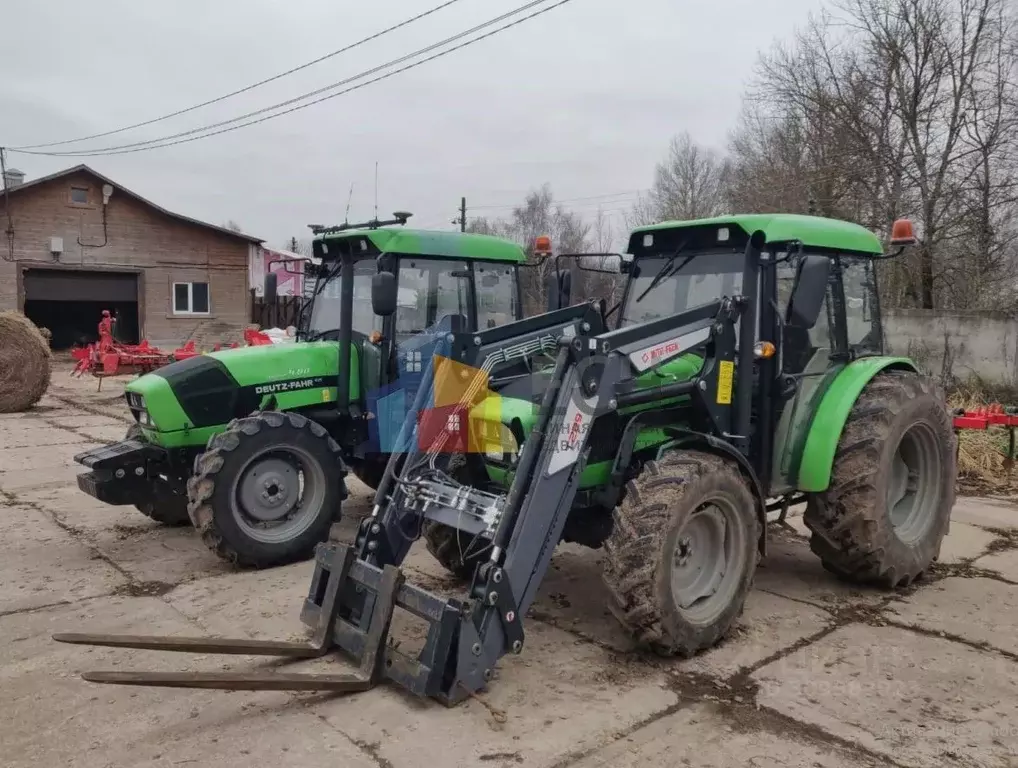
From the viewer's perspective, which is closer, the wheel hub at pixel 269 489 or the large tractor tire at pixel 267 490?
the large tractor tire at pixel 267 490

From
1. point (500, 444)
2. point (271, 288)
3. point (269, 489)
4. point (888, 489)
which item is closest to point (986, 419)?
point (888, 489)

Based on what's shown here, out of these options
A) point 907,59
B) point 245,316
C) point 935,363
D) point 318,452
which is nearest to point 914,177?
point 907,59

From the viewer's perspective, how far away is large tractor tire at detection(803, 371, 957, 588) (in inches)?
188

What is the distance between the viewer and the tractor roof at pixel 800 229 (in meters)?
4.73

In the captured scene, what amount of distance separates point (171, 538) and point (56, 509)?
5.60 feet

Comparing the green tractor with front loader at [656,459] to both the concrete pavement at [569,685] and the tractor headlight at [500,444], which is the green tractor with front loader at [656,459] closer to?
the tractor headlight at [500,444]

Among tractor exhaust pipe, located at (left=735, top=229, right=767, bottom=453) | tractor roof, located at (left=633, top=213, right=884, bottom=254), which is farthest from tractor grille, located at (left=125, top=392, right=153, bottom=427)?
tractor exhaust pipe, located at (left=735, top=229, right=767, bottom=453)

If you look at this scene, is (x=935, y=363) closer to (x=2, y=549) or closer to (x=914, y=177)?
(x=914, y=177)

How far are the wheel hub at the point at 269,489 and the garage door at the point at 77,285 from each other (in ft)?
66.2

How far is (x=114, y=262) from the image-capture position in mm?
22984

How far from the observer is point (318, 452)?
582cm

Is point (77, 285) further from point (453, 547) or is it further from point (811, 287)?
point (811, 287)

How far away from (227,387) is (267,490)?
93cm

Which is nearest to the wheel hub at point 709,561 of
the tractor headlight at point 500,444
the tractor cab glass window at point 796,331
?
the tractor headlight at point 500,444
